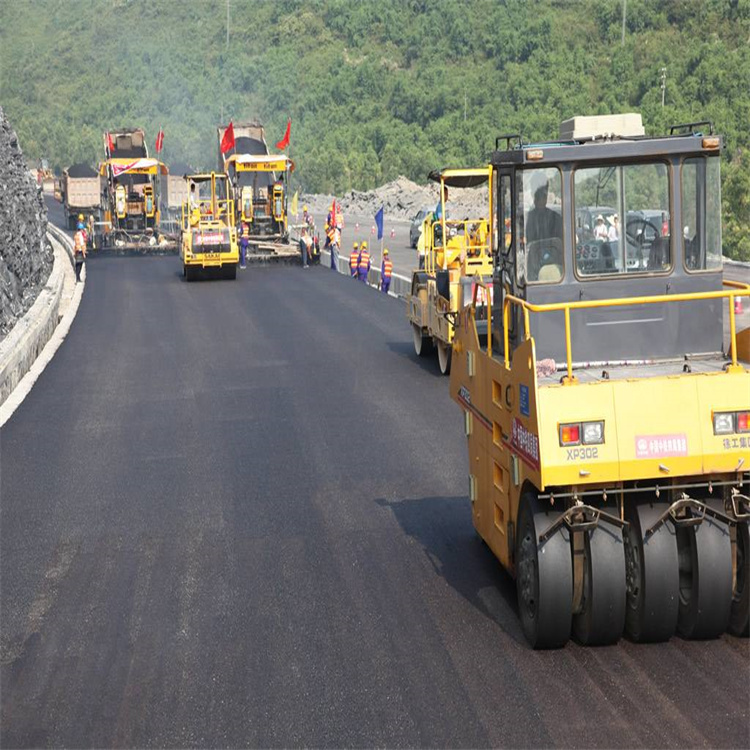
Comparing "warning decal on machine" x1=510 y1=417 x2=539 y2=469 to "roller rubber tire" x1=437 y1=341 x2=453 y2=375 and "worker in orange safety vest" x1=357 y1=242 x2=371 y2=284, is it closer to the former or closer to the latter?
"roller rubber tire" x1=437 y1=341 x2=453 y2=375

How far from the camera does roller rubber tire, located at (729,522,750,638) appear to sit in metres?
7.91

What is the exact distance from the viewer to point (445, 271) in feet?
62.8

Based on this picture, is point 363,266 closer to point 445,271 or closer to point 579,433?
point 445,271

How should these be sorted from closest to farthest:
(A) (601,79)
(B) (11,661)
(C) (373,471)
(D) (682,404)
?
(D) (682,404)
(B) (11,661)
(C) (373,471)
(A) (601,79)

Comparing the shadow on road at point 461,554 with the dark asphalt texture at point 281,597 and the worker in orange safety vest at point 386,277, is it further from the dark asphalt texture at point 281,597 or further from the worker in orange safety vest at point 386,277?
the worker in orange safety vest at point 386,277

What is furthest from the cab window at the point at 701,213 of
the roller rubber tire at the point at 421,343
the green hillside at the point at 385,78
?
the green hillside at the point at 385,78

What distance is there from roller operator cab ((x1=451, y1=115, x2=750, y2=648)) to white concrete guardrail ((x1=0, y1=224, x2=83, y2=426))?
9473 millimetres

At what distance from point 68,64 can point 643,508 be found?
487 feet

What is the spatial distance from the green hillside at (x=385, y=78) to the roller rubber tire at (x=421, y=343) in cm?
2871

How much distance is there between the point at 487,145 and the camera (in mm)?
83188

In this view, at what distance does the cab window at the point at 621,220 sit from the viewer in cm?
880

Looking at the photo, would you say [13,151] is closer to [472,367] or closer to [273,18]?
[472,367]

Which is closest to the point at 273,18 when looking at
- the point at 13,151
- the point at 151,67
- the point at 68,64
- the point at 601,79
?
the point at 151,67

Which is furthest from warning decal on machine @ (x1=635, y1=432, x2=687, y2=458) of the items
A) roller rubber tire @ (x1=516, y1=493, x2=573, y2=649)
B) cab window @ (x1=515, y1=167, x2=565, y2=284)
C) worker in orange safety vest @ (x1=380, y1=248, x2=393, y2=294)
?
worker in orange safety vest @ (x1=380, y1=248, x2=393, y2=294)
